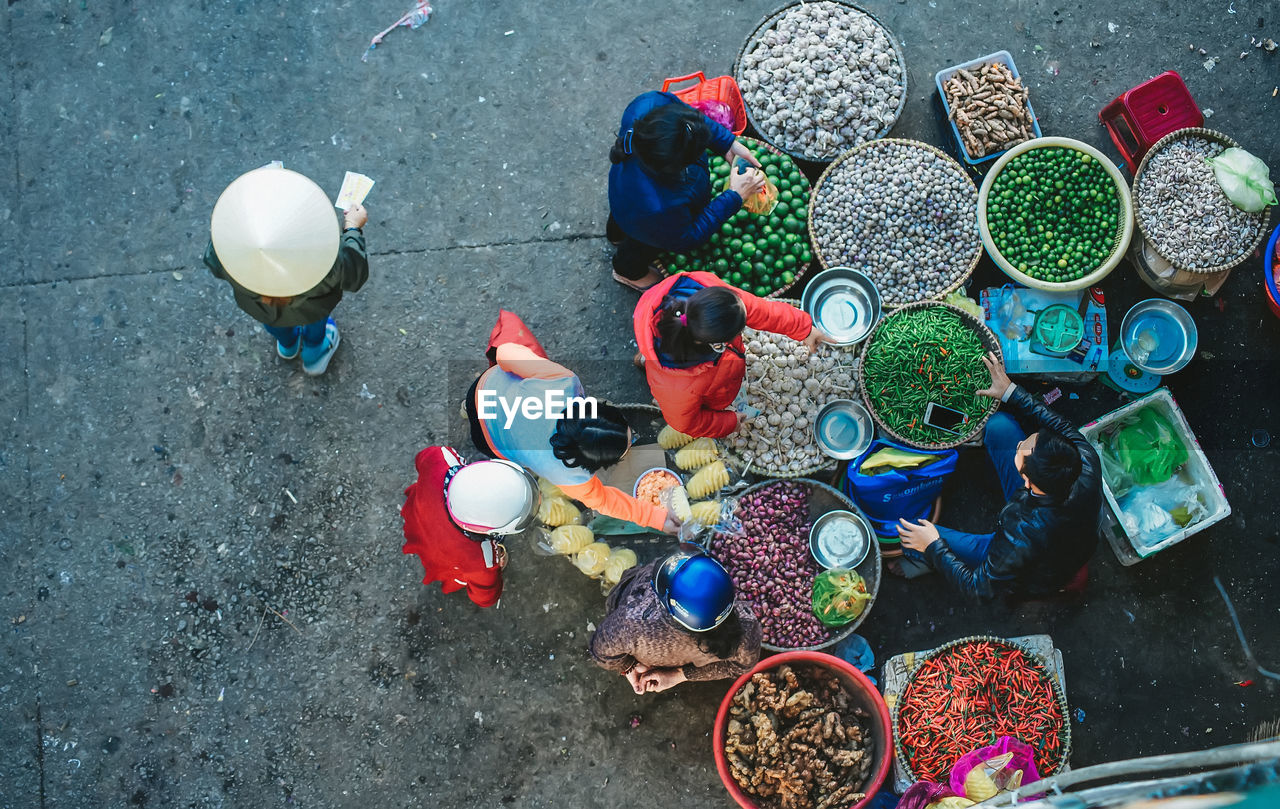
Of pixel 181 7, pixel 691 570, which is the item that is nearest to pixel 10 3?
pixel 181 7

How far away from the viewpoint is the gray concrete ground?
3844 mm

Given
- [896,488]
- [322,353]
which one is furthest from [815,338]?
[322,353]

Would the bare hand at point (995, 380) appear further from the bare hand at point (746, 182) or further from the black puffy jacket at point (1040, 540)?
the bare hand at point (746, 182)

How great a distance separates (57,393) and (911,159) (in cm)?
397

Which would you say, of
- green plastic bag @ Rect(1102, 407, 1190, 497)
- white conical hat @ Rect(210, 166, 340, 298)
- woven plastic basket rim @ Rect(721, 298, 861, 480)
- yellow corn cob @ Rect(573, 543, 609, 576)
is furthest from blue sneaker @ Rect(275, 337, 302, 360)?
green plastic bag @ Rect(1102, 407, 1190, 497)

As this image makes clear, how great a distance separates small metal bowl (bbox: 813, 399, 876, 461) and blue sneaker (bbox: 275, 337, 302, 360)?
2304mm

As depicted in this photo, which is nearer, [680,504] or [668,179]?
[668,179]

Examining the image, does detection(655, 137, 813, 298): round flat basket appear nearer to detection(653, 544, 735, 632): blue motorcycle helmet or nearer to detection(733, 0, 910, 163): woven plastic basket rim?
detection(733, 0, 910, 163): woven plastic basket rim

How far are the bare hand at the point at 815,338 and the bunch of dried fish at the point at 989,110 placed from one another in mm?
1145

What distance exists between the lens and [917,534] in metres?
3.62

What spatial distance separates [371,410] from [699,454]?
1.52 metres

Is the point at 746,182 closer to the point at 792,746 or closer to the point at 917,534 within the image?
the point at 917,534

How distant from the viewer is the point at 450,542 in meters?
3.18

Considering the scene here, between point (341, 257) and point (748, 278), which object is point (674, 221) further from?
point (341, 257)
